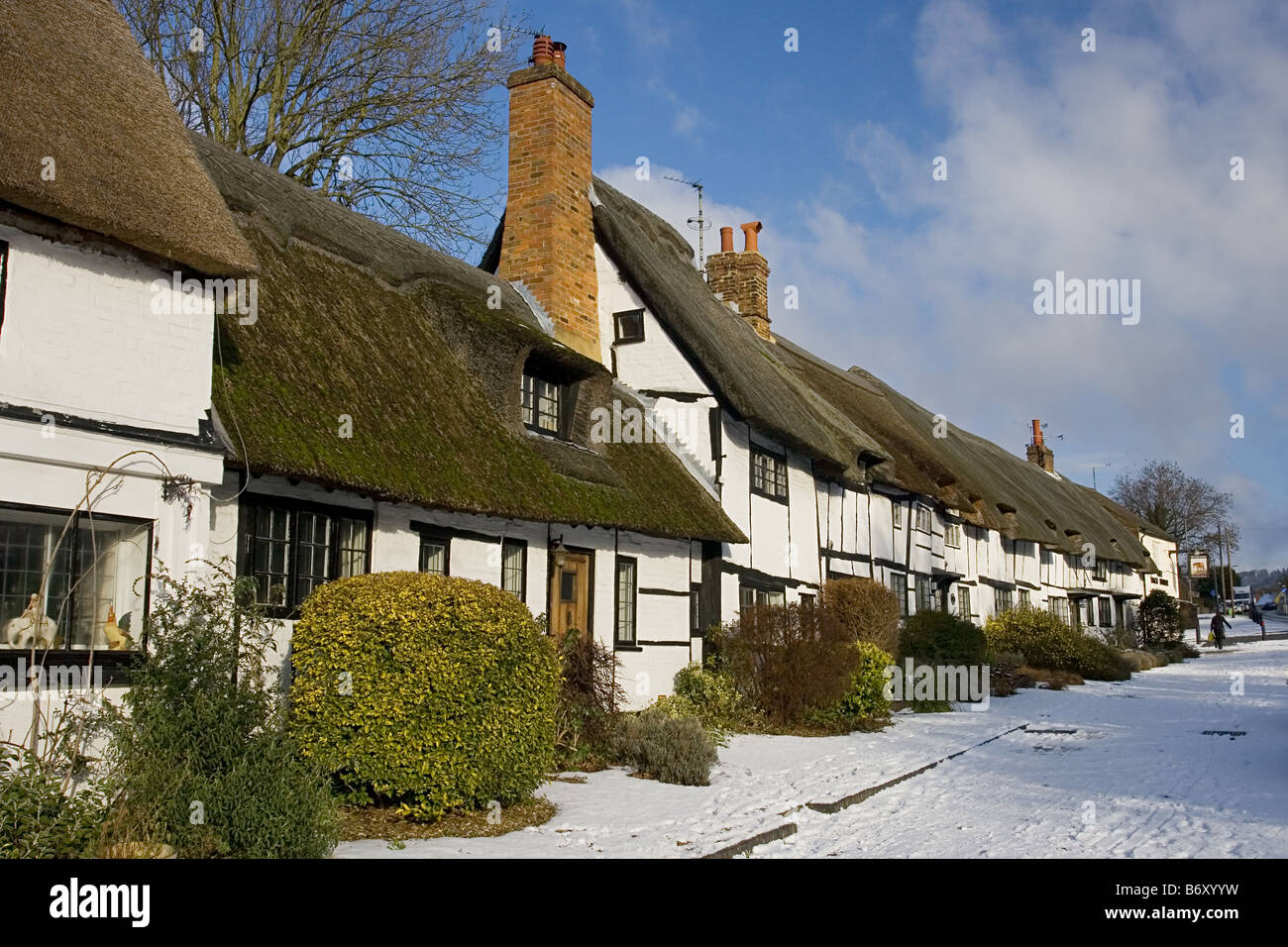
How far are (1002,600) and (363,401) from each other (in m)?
27.3

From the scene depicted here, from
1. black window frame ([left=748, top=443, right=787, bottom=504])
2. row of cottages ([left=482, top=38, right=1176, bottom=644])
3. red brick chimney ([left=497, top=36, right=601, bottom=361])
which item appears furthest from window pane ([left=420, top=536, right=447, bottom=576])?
black window frame ([left=748, top=443, right=787, bottom=504])

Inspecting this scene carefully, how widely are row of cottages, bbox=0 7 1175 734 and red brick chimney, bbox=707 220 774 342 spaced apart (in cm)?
176

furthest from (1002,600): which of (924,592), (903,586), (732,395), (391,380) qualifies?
(391,380)

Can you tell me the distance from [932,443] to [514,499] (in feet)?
67.4

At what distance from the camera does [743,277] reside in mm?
25438

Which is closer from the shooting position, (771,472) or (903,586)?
(771,472)

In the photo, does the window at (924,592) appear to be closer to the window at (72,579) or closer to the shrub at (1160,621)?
the shrub at (1160,621)

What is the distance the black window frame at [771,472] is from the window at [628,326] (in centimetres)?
260

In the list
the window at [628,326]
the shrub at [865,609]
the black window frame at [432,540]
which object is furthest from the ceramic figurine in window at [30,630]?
the shrub at [865,609]

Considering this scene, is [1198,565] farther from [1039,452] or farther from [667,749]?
[667,749]

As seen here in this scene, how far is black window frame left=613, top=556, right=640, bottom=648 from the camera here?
14258 millimetres

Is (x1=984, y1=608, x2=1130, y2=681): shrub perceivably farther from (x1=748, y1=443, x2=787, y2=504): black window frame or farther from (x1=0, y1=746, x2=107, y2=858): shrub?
(x1=0, y1=746, x2=107, y2=858): shrub
